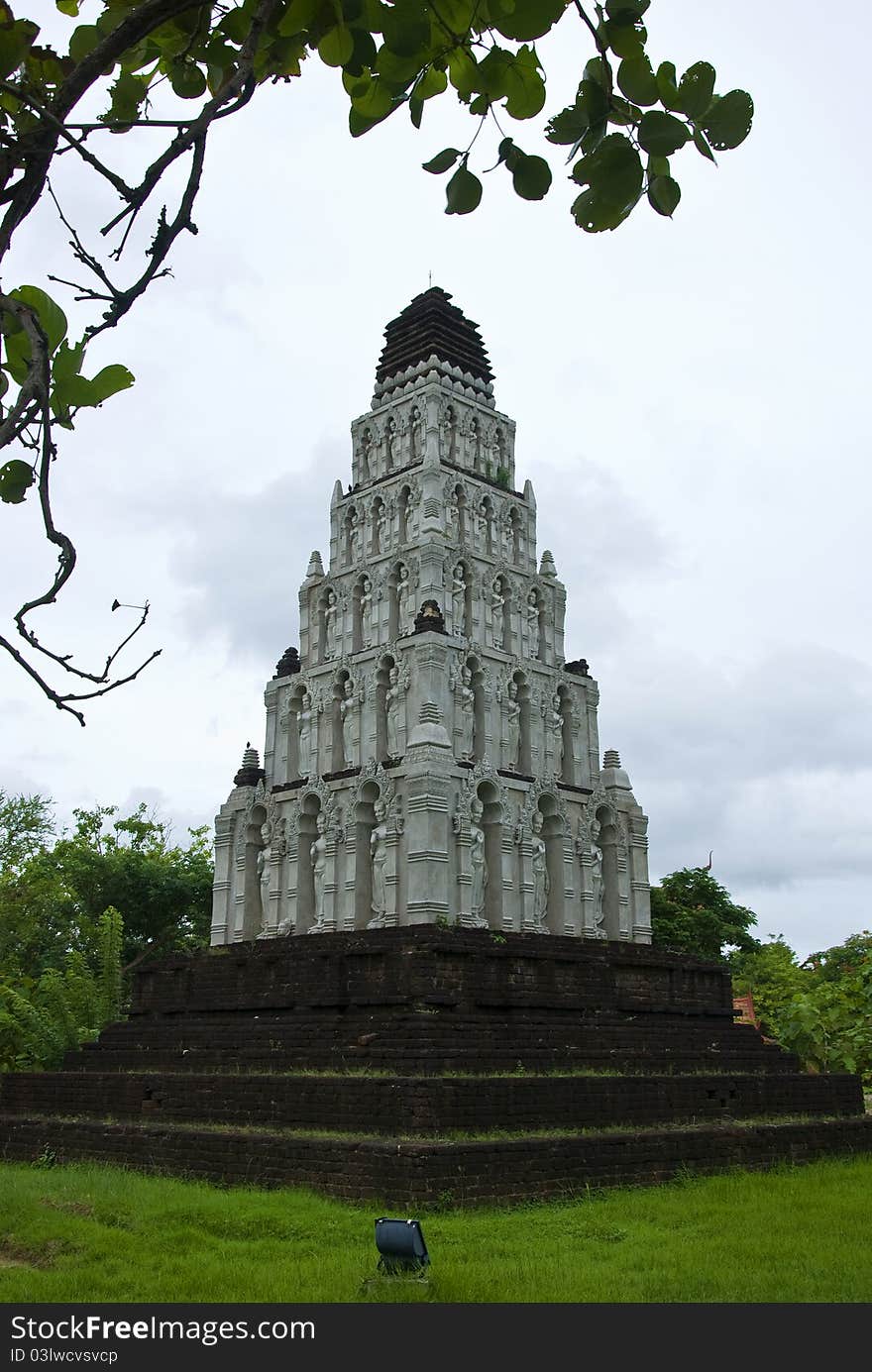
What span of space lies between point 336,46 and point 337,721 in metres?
19.0

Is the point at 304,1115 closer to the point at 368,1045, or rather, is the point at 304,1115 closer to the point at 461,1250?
the point at 368,1045

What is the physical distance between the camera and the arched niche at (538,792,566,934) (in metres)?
21.3

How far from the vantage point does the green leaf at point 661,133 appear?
3650mm

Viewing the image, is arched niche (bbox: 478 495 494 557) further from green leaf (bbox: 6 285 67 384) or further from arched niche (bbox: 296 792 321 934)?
green leaf (bbox: 6 285 67 384)

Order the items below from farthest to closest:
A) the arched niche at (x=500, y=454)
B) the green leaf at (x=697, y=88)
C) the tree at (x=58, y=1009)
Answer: the arched niche at (x=500, y=454), the tree at (x=58, y=1009), the green leaf at (x=697, y=88)

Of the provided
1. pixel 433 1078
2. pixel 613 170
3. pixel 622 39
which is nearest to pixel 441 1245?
pixel 433 1078

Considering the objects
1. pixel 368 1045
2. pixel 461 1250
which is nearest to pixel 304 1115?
pixel 368 1045

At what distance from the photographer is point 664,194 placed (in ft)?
12.6

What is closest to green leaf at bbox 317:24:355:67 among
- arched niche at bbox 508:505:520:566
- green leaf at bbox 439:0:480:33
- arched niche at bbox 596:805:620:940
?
green leaf at bbox 439:0:480:33

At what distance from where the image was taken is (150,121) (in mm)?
3400

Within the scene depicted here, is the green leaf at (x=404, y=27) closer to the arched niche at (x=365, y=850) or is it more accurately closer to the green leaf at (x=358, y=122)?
the green leaf at (x=358, y=122)

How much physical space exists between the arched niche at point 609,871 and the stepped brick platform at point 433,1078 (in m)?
2.24

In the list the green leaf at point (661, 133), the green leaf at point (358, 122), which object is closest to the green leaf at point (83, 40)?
the green leaf at point (358, 122)

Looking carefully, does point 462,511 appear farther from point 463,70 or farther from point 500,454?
point 463,70
